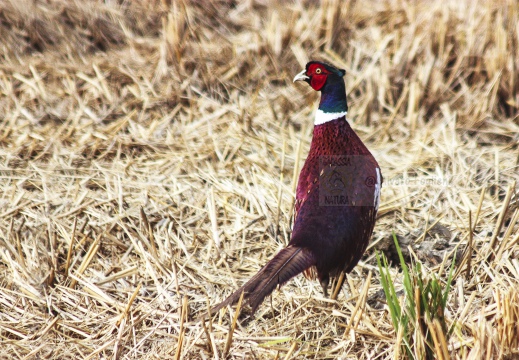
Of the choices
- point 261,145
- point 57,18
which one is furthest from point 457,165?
point 57,18

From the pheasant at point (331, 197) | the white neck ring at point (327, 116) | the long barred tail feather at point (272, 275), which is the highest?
the white neck ring at point (327, 116)

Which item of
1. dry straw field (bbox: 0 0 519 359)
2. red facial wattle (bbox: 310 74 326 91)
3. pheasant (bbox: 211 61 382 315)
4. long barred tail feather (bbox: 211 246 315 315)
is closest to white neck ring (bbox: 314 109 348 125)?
pheasant (bbox: 211 61 382 315)

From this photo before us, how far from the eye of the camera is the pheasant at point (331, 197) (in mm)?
2775

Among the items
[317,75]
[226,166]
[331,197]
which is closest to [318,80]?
[317,75]

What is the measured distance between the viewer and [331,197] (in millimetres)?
2906

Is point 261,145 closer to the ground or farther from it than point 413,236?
farther from it

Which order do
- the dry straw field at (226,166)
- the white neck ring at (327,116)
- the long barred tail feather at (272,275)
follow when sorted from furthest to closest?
the white neck ring at (327,116)
the dry straw field at (226,166)
the long barred tail feather at (272,275)

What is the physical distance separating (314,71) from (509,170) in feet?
4.37

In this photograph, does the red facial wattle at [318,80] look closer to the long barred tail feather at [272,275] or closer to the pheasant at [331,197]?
the pheasant at [331,197]

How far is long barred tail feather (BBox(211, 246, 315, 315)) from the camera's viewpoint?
2.43 meters

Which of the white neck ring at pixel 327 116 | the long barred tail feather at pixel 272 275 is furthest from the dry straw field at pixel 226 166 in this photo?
the white neck ring at pixel 327 116

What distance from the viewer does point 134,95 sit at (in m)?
4.40

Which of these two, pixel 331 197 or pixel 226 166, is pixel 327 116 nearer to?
pixel 331 197

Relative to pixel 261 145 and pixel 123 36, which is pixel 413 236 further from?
pixel 123 36
